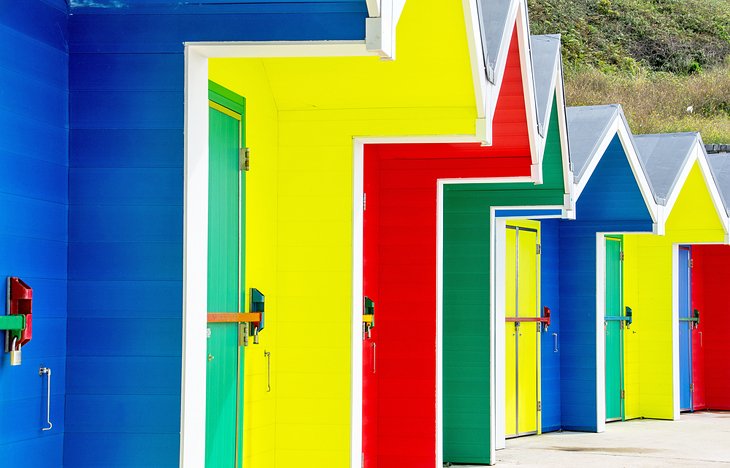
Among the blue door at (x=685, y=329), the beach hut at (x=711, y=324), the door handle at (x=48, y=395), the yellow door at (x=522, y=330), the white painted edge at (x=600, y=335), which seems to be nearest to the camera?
the door handle at (x=48, y=395)

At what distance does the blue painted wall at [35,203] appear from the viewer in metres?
4.45

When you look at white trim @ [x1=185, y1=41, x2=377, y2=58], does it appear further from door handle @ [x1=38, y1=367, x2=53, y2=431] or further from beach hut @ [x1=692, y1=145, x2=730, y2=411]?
beach hut @ [x1=692, y1=145, x2=730, y2=411]

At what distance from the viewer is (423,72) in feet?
22.9

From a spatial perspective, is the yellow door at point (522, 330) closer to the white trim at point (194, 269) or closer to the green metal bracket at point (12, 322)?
the white trim at point (194, 269)

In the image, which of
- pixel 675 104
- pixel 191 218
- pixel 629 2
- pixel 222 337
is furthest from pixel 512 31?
pixel 629 2

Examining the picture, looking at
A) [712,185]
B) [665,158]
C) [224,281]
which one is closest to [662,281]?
[712,185]

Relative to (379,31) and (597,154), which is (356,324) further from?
(597,154)

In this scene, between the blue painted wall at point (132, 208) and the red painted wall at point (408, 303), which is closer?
the blue painted wall at point (132, 208)

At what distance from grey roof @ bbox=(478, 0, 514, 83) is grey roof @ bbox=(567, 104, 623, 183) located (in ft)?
14.1

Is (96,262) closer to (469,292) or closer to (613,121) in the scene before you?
(469,292)

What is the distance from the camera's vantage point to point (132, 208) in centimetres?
503

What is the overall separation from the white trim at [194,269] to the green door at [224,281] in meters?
1.03

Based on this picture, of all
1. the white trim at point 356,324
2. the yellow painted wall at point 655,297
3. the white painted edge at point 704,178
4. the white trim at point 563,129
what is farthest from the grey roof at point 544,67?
the yellow painted wall at point 655,297

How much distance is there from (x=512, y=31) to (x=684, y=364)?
993 centimetres
